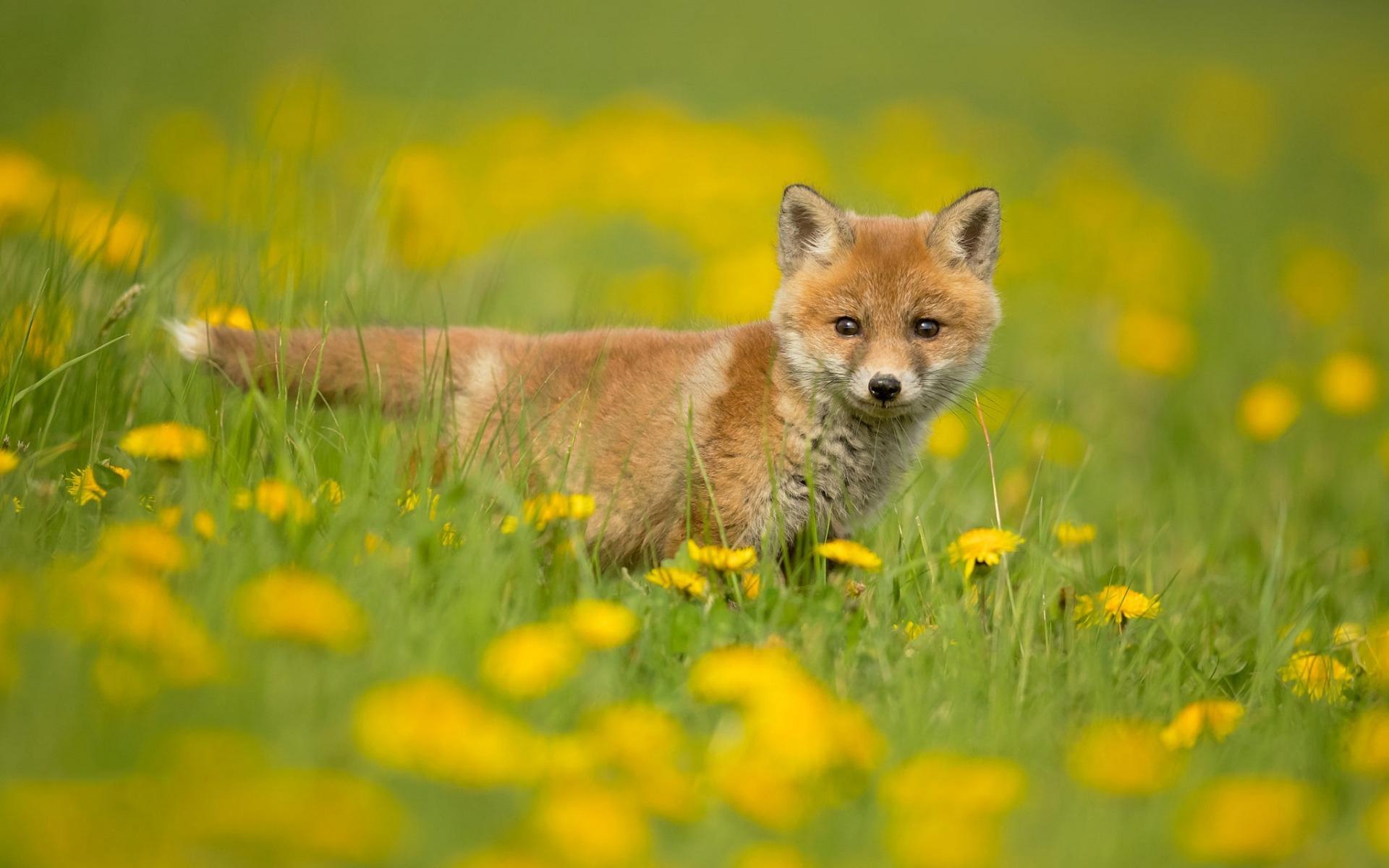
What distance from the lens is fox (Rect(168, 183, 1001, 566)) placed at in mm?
4227

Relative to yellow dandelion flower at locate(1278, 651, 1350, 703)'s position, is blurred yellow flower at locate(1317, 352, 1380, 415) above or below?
above

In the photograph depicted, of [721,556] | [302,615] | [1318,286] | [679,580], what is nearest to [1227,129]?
[1318,286]

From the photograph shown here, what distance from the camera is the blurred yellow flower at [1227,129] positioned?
13.3 m

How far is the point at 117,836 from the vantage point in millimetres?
1885

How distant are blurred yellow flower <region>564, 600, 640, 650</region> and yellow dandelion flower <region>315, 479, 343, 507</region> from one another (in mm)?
1021

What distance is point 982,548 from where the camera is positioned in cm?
369

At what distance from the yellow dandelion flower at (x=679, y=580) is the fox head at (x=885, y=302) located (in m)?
1.02

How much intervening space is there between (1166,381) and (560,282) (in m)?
3.83

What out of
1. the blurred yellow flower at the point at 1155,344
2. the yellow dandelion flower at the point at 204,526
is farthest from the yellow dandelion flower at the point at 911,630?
the blurred yellow flower at the point at 1155,344

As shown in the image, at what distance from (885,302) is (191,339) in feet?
8.00


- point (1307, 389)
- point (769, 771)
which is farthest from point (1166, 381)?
point (769, 771)

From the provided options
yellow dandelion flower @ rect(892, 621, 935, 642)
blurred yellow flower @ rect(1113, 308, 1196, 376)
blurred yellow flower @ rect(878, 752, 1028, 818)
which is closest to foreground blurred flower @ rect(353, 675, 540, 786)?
blurred yellow flower @ rect(878, 752, 1028, 818)

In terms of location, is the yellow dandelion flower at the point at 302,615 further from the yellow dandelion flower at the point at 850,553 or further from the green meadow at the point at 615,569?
the yellow dandelion flower at the point at 850,553

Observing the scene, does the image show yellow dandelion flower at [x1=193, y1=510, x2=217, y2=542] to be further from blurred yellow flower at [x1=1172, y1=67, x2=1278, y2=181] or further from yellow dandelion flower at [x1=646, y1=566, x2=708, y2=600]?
blurred yellow flower at [x1=1172, y1=67, x2=1278, y2=181]
